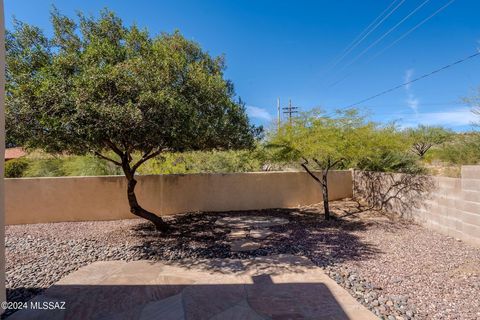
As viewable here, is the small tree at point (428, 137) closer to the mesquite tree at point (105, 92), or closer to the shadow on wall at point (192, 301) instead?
the mesquite tree at point (105, 92)

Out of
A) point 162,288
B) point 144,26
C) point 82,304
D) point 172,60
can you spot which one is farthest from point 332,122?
point 82,304

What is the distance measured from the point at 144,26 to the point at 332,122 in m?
5.30

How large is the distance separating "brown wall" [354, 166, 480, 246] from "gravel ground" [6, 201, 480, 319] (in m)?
0.31

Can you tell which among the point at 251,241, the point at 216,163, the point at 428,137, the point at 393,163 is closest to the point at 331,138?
the point at 251,241

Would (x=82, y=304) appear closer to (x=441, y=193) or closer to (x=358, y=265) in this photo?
(x=358, y=265)

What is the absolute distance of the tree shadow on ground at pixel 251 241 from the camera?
5.11 m

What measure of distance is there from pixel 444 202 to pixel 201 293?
19.8 feet

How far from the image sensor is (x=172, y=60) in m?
5.24

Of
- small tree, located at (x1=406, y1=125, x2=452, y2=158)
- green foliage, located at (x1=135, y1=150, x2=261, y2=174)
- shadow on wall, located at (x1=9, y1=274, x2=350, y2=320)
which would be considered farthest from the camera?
small tree, located at (x1=406, y1=125, x2=452, y2=158)

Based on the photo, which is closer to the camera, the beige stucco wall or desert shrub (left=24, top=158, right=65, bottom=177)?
the beige stucco wall

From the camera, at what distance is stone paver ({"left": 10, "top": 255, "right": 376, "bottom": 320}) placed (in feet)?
10.6

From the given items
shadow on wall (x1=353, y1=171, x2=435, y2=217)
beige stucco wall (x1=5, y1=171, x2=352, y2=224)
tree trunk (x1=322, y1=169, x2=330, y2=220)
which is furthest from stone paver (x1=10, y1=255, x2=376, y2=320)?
shadow on wall (x1=353, y1=171, x2=435, y2=217)

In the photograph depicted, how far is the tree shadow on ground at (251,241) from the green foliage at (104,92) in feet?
7.01

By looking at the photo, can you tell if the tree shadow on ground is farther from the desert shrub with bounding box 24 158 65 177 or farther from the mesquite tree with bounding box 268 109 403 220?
the desert shrub with bounding box 24 158 65 177
